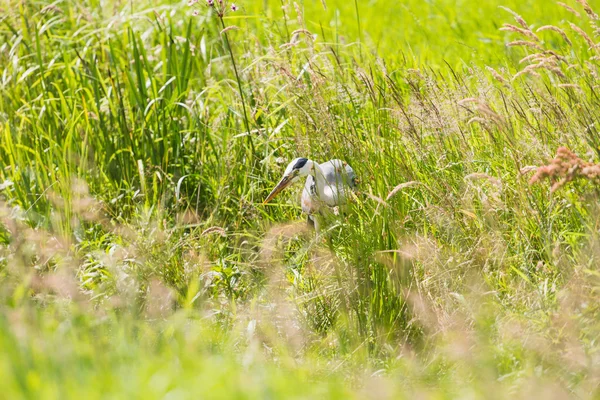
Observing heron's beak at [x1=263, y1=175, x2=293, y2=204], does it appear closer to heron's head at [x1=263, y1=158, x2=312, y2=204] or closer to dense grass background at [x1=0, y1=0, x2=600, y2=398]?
heron's head at [x1=263, y1=158, x2=312, y2=204]

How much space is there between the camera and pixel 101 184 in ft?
14.9

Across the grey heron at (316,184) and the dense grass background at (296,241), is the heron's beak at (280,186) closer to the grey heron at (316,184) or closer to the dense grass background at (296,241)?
the grey heron at (316,184)

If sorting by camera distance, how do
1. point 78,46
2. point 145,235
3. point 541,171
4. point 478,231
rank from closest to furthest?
1. point 541,171
2. point 478,231
3. point 145,235
4. point 78,46

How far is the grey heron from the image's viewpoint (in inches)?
145

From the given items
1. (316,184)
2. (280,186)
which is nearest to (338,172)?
(316,184)

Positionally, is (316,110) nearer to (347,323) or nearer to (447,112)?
(447,112)

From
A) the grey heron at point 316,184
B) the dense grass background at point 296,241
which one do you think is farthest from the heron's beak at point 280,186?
the dense grass background at point 296,241

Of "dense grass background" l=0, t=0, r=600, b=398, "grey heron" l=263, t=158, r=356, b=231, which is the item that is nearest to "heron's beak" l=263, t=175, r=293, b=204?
"grey heron" l=263, t=158, r=356, b=231

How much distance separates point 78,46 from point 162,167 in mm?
1613

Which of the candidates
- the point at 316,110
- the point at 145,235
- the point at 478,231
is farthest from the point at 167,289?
the point at 478,231

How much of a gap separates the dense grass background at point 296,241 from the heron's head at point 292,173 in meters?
0.09

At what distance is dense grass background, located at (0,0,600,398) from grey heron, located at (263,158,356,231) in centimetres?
8

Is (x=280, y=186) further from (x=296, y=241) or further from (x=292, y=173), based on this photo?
(x=296, y=241)

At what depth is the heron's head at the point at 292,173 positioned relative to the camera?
386 cm
